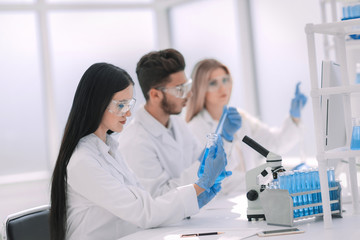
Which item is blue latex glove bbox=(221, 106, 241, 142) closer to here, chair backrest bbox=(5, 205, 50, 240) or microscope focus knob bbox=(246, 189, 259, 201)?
microscope focus knob bbox=(246, 189, 259, 201)

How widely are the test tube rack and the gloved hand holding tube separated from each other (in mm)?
972

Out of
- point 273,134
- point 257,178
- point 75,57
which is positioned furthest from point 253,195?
point 75,57

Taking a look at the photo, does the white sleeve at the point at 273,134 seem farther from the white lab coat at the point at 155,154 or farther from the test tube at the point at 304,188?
the test tube at the point at 304,188

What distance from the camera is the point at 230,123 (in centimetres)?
283

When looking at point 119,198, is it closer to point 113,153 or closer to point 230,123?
point 113,153

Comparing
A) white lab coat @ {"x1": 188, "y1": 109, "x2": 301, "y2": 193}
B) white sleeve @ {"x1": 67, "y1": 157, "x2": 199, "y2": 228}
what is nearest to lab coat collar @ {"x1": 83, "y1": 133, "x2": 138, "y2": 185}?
white sleeve @ {"x1": 67, "y1": 157, "x2": 199, "y2": 228}

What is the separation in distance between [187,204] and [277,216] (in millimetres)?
377

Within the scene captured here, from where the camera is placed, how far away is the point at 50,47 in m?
4.82

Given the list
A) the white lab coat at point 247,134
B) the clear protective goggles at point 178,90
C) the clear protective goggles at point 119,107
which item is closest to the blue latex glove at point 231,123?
the clear protective goggles at point 178,90

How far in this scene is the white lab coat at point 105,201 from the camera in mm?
1905

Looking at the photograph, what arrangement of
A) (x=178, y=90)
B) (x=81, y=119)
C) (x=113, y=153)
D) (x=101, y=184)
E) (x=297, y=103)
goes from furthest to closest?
(x=297, y=103) → (x=178, y=90) → (x=113, y=153) → (x=81, y=119) → (x=101, y=184)

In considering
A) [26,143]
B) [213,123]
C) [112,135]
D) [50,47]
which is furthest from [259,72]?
[112,135]

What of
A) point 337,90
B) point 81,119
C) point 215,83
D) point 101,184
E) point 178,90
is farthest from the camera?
point 215,83

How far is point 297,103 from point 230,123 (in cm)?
75
